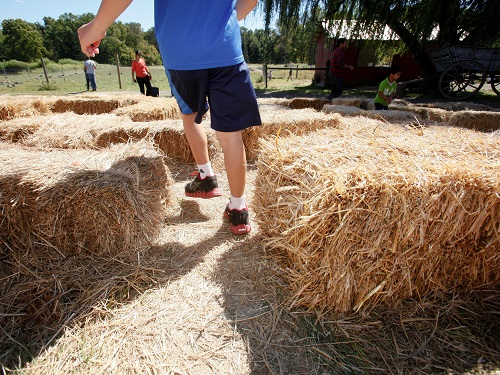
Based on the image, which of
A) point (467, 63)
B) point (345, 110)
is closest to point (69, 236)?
point (345, 110)

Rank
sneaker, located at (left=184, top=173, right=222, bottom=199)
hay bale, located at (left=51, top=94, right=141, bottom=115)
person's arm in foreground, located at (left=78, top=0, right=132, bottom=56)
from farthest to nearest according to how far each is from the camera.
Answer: hay bale, located at (left=51, top=94, right=141, bottom=115)
sneaker, located at (left=184, top=173, right=222, bottom=199)
person's arm in foreground, located at (left=78, top=0, right=132, bottom=56)

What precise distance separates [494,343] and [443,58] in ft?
37.2

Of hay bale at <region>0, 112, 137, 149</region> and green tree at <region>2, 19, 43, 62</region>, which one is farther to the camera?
green tree at <region>2, 19, 43, 62</region>

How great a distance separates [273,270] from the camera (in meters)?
1.68

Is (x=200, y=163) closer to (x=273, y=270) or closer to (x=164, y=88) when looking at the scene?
(x=273, y=270)

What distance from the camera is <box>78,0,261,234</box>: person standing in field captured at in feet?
5.24

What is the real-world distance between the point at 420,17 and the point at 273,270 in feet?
42.8

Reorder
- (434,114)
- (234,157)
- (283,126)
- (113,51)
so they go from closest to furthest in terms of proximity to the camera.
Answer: (234,157), (283,126), (434,114), (113,51)

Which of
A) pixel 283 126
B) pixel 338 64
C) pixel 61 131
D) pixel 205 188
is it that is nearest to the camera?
pixel 205 188

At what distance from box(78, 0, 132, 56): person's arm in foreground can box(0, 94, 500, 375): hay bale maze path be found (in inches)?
30.2

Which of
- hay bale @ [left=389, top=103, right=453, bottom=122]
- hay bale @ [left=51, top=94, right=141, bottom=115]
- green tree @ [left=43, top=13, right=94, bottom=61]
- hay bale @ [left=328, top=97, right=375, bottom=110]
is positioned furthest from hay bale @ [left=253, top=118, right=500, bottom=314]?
green tree @ [left=43, top=13, right=94, bottom=61]

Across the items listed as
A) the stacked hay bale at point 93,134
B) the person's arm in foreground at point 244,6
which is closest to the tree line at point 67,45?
the stacked hay bale at point 93,134

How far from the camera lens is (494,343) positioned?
1345 mm

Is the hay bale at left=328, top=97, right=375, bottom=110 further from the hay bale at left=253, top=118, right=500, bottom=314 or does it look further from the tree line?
the tree line
